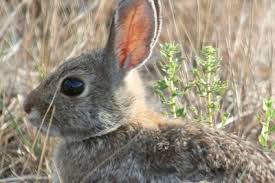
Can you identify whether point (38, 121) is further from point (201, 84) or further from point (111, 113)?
point (201, 84)

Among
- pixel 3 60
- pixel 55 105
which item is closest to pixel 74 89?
pixel 55 105

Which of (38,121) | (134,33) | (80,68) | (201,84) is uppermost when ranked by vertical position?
(134,33)

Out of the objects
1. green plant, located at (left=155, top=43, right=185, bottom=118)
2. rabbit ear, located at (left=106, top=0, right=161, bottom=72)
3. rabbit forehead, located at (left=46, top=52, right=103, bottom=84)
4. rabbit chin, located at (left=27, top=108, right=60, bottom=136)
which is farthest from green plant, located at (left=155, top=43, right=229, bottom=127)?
rabbit chin, located at (left=27, top=108, right=60, bottom=136)

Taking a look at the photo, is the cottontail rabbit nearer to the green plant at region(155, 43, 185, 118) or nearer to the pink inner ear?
the pink inner ear

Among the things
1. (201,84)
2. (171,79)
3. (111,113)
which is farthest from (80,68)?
(201,84)

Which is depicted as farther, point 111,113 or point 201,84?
point 201,84

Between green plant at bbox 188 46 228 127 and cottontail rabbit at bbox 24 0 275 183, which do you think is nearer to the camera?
cottontail rabbit at bbox 24 0 275 183

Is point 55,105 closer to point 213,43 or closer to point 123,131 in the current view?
point 123,131
